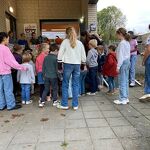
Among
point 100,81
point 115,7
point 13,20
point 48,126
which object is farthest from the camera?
point 115,7

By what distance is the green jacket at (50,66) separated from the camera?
668 cm

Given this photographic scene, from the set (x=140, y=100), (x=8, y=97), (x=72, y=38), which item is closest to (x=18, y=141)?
(x=8, y=97)

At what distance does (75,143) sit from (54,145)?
0.32 metres

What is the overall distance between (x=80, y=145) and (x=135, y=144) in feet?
2.67

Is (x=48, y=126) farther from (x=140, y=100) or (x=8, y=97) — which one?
(x=140, y=100)

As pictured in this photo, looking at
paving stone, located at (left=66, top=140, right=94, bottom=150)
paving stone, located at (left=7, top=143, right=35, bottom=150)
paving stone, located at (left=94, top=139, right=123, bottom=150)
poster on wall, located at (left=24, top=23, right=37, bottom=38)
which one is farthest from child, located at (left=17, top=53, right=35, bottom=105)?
poster on wall, located at (left=24, top=23, right=37, bottom=38)

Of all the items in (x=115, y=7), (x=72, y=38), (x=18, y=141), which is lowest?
(x=18, y=141)

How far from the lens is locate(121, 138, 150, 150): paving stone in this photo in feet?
13.9

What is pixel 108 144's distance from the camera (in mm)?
4402

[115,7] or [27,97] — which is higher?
[115,7]

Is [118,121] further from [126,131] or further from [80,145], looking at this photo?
[80,145]

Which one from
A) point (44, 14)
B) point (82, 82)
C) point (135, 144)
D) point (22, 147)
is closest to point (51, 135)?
point (22, 147)

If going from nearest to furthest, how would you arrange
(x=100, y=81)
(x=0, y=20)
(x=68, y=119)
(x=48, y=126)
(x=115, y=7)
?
(x=48, y=126) → (x=68, y=119) → (x=100, y=81) → (x=0, y=20) → (x=115, y=7)

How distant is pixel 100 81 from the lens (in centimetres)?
922
